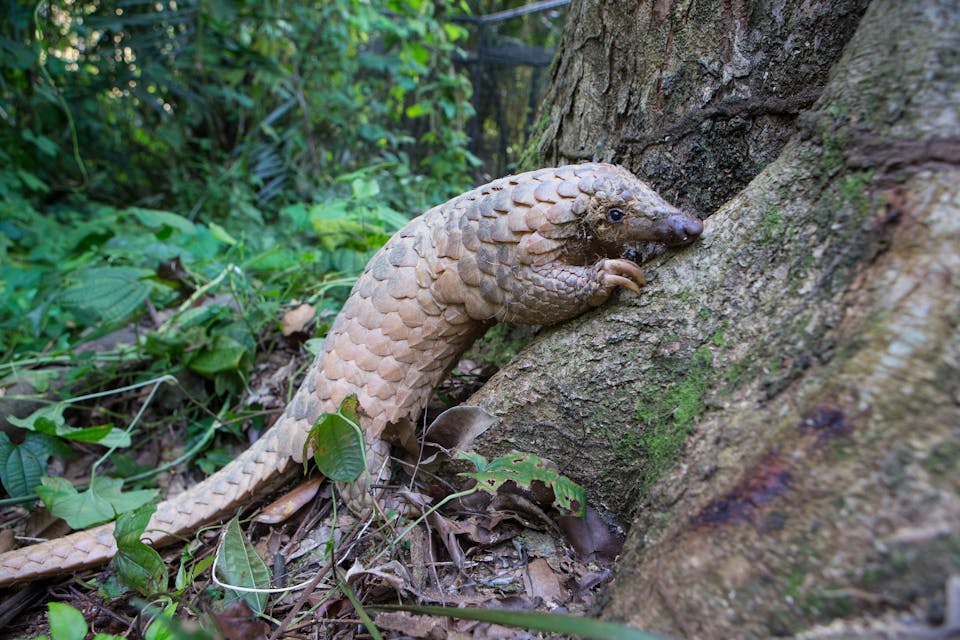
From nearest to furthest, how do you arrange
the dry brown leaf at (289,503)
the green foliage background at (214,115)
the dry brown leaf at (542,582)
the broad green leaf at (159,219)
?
the dry brown leaf at (542,582), the dry brown leaf at (289,503), the broad green leaf at (159,219), the green foliage background at (214,115)

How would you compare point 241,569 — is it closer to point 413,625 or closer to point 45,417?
point 413,625

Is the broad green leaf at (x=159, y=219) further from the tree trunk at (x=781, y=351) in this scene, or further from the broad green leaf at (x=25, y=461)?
the tree trunk at (x=781, y=351)

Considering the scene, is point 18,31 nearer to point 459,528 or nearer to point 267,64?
point 267,64

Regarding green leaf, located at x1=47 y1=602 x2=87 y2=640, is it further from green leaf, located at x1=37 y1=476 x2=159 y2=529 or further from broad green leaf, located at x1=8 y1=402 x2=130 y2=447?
broad green leaf, located at x1=8 y1=402 x2=130 y2=447

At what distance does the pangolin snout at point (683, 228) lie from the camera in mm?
1600

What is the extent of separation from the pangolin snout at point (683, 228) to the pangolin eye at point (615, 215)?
0.50 ft

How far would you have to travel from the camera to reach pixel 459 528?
165 cm

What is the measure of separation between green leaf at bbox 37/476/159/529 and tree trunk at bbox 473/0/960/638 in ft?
4.11

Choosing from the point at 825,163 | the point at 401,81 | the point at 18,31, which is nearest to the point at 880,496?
the point at 825,163

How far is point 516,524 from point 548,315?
0.61 meters

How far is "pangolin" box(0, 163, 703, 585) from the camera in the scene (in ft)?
5.76

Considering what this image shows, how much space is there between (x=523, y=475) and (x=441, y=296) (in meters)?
0.68

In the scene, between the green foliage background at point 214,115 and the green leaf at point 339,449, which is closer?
the green leaf at point 339,449

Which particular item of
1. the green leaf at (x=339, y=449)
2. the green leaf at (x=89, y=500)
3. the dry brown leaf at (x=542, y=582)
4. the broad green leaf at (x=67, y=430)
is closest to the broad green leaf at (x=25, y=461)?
the broad green leaf at (x=67, y=430)
